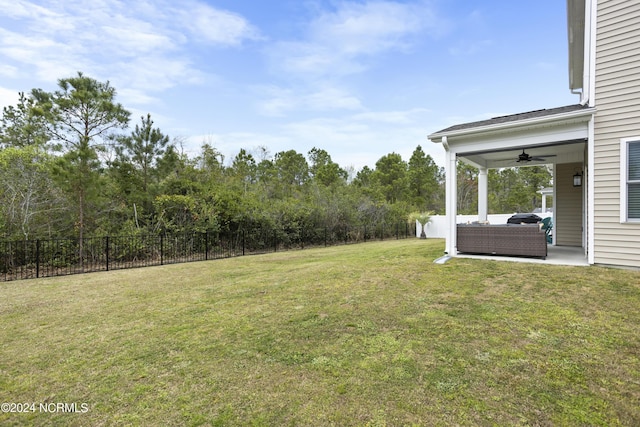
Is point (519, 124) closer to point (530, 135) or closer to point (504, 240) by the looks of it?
point (530, 135)

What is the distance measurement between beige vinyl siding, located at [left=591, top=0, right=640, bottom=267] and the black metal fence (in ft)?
31.4

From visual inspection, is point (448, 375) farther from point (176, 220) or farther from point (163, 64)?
point (163, 64)

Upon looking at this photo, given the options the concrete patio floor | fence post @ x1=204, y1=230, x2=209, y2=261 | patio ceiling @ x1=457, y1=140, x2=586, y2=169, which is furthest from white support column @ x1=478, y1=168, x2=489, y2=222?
fence post @ x1=204, y1=230, x2=209, y2=261

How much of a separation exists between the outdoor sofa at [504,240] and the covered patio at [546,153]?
23 cm

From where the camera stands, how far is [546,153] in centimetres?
779

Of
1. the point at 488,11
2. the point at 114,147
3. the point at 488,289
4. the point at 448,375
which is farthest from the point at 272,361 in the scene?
the point at 488,11

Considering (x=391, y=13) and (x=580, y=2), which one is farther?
(x=391, y=13)

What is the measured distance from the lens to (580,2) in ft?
21.4

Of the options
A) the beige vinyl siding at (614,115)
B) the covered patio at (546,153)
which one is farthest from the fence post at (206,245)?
the beige vinyl siding at (614,115)

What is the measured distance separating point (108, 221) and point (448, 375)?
10587 millimetres

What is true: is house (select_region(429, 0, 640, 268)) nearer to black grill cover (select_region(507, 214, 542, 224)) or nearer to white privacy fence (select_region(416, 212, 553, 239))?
black grill cover (select_region(507, 214, 542, 224))

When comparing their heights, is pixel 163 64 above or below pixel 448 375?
above

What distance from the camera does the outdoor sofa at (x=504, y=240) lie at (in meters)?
6.43

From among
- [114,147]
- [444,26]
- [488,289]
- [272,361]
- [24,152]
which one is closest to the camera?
[272,361]
